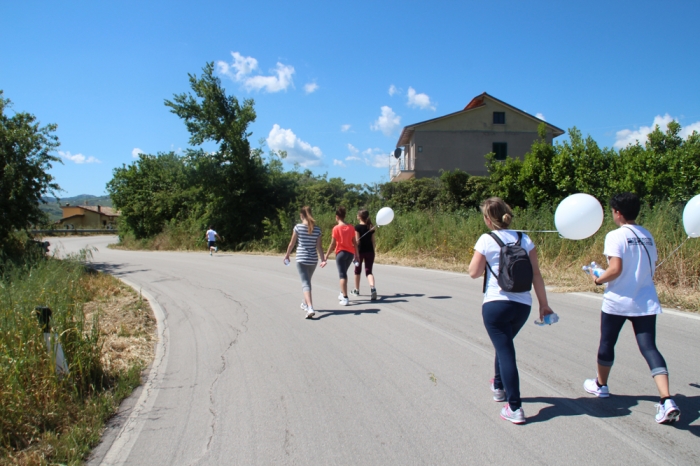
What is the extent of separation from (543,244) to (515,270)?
35.8ft

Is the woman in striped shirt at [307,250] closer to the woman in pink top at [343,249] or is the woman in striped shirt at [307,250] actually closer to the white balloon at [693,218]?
the woman in pink top at [343,249]

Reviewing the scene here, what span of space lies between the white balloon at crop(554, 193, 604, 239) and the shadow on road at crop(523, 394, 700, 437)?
5.33 ft

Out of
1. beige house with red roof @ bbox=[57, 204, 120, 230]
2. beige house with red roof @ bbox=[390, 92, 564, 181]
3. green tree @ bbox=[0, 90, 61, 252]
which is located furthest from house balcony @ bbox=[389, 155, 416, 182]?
beige house with red roof @ bbox=[57, 204, 120, 230]

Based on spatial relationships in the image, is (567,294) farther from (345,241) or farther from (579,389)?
(579,389)

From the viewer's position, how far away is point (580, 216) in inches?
203

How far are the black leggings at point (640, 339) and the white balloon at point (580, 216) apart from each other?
1.14 metres

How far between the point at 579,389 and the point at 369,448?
88.5 inches

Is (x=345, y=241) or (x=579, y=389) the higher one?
(x=345, y=241)

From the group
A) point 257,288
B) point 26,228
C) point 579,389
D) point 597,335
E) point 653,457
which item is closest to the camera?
point 653,457

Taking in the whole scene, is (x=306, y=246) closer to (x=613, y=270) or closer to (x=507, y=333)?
(x=507, y=333)

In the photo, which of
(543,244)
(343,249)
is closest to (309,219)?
(343,249)

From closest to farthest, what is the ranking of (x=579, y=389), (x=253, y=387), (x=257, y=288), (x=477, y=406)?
(x=477, y=406) → (x=579, y=389) → (x=253, y=387) → (x=257, y=288)

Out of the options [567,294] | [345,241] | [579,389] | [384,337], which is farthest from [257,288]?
[579,389]

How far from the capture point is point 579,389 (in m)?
4.65
